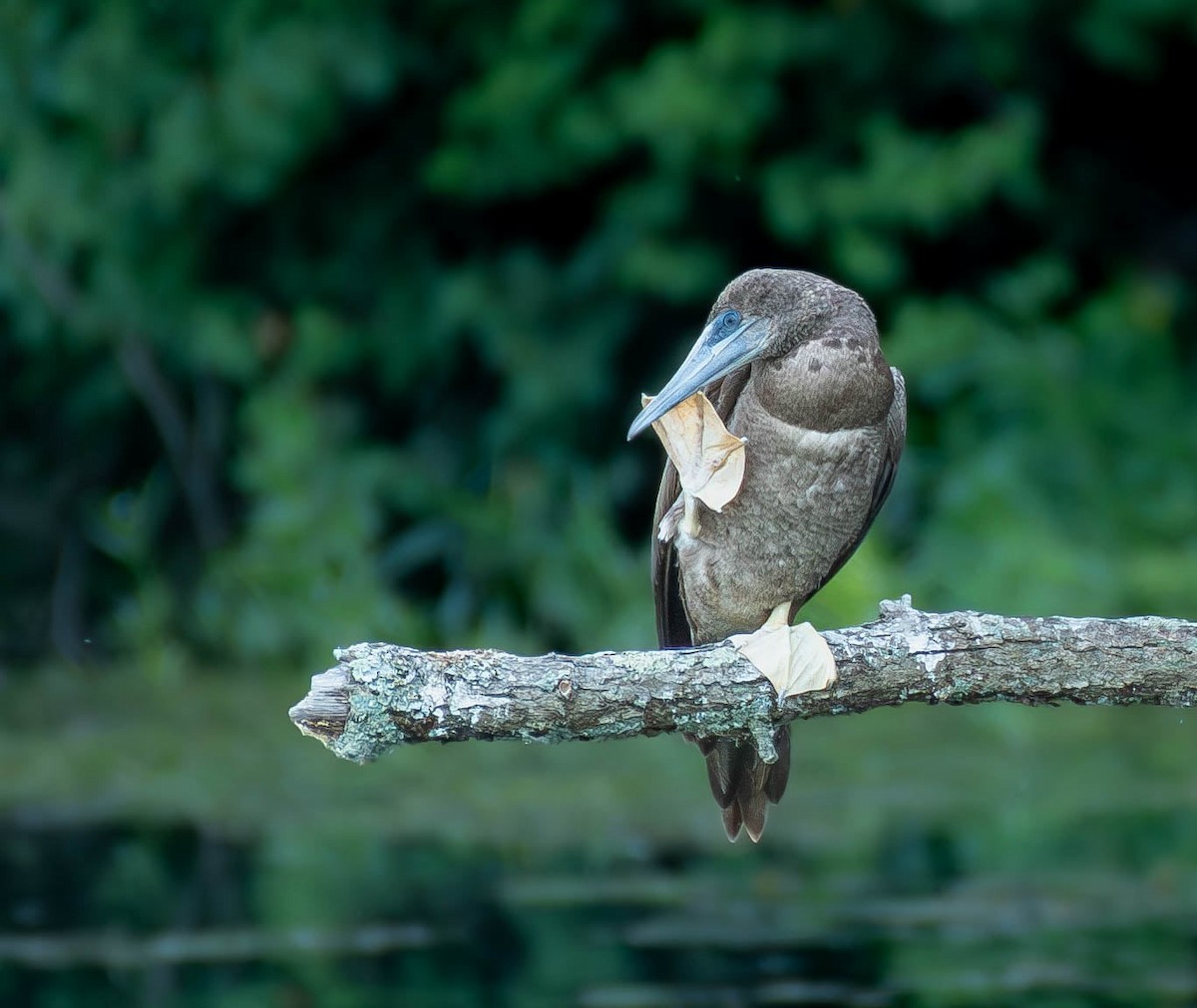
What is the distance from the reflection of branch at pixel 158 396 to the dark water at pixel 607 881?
7.75 feet

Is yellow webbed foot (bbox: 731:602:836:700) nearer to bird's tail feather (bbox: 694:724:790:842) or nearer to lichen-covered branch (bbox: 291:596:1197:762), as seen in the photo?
lichen-covered branch (bbox: 291:596:1197:762)

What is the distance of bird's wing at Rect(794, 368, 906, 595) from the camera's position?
2.90m

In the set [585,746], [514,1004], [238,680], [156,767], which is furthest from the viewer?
[238,680]

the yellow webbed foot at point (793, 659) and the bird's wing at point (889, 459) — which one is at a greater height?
the bird's wing at point (889, 459)

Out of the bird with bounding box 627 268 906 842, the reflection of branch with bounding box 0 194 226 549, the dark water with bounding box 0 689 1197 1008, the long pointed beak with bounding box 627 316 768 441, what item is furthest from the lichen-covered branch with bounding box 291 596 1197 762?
the reflection of branch with bounding box 0 194 226 549

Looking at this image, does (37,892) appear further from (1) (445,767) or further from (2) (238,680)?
(2) (238,680)

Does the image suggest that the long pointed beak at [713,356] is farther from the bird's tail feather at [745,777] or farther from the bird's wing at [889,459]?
the bird's tail feather at [745,777]

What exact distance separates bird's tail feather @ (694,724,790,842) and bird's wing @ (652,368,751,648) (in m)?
0.32

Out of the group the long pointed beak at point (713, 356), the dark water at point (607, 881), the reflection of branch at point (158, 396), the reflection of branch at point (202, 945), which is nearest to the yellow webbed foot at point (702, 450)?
the long pointed beak at point (713, 356)

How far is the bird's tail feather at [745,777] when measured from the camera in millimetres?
2771

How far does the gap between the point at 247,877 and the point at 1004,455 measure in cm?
373

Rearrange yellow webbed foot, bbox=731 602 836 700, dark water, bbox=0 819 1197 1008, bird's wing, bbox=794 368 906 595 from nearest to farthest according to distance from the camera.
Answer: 1. yellow webbed foot, bbox=731 602 836 700
2. bird's wing, bbox=794 368 906 595
3. dark water, bbox=0 819 1197 1008

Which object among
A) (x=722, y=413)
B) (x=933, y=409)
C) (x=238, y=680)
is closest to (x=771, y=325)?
(x=722, y=413)

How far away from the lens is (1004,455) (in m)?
7.19
